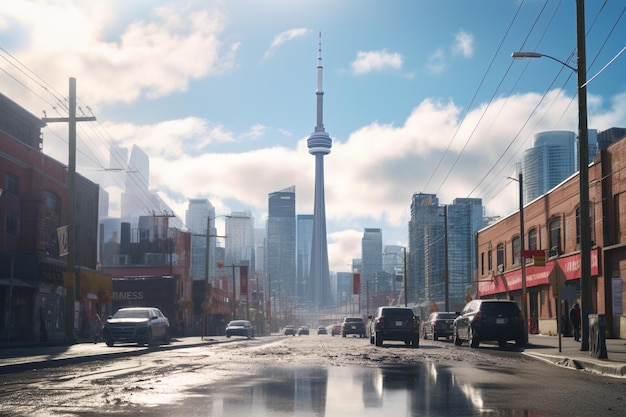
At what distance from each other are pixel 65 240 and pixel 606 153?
2486 centimetres

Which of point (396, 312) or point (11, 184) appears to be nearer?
point (396, 312)

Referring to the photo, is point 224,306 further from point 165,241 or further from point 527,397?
point 527,397

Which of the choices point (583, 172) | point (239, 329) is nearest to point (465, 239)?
point (239, 329)

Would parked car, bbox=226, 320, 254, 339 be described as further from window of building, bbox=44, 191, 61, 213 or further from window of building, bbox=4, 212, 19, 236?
window of building, bbox=4, 212, 19, 236

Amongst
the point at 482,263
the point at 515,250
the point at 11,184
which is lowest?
the point at 482,263

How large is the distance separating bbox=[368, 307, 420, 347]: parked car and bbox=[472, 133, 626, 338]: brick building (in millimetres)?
6400

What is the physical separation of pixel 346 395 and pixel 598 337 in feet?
34.2

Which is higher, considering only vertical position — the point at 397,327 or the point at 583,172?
the point at 583,172

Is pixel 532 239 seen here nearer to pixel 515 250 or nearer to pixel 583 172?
pixel 515 250

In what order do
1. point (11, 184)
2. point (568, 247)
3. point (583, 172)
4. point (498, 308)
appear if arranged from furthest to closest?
point (568, 247) → point (11, 184) → point (498, 308) → point (583, 172)

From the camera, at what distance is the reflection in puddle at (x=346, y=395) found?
955 centimetres

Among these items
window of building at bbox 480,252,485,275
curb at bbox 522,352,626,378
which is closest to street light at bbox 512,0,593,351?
curb at bbox 522,352,626,378

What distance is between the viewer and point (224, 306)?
359ft

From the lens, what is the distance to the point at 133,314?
1316 inches
